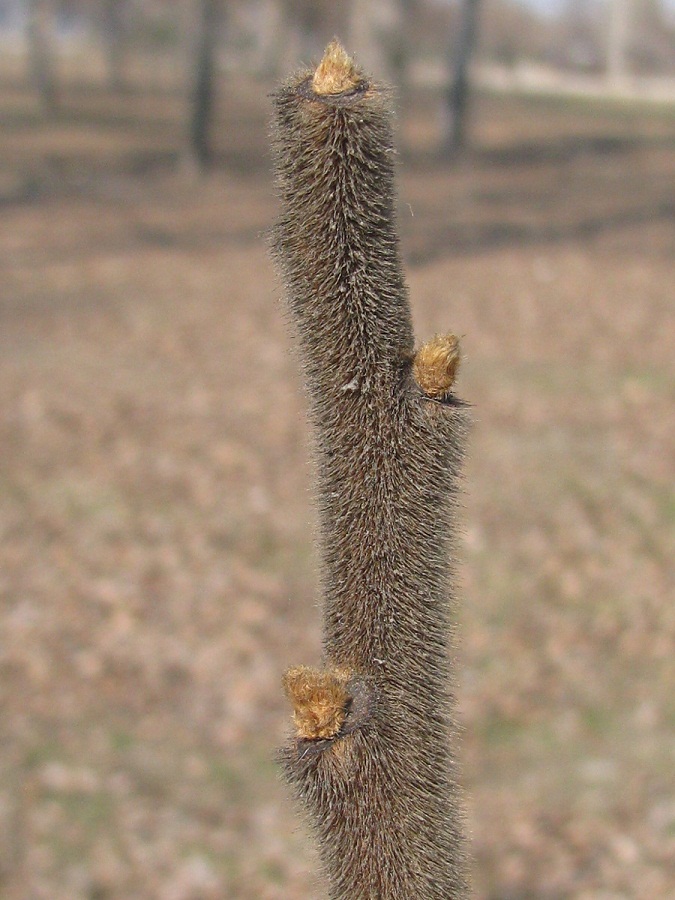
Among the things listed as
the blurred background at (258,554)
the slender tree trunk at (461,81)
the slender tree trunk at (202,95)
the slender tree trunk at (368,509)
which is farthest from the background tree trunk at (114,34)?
the slender tree trunk at (368,509)

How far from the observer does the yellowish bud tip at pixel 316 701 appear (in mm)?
1072

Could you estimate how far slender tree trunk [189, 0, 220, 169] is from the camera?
20078 mm

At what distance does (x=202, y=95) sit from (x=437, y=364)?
20564 mm

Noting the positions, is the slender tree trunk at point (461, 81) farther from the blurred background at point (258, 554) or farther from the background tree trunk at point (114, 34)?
the background tree trunk at point (114, 34)

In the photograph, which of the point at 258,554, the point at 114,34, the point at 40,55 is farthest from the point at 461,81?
the point at 114,34

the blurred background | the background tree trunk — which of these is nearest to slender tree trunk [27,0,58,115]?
the background tree trunk

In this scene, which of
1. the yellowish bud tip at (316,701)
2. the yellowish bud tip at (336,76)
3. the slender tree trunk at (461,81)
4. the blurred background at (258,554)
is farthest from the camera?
the slender tree trunk at (461,81)

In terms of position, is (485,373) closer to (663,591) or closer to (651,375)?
(651,375)

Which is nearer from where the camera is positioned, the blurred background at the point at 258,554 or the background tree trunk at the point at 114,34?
the blurred background at the point at 258,554

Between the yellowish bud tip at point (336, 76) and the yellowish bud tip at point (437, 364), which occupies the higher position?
the yellowish bud tip at point (336, 76)

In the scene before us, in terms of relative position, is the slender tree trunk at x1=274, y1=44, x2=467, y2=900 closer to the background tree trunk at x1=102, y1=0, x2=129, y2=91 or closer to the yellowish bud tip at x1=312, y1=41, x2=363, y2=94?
the yellowish bud tip at x1=312, y1=41, x2=363, y2=94

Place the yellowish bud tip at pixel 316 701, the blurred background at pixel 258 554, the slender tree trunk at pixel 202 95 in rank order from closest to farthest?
the yellowish bud tip at pixel 316 701, the blurred background at pixel 258 554, the slender tree trunk at pixel 202 95

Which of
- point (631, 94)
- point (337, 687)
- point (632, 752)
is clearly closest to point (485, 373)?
point (632, 752)

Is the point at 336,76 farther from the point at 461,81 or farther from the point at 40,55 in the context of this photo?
the point at 40,55
